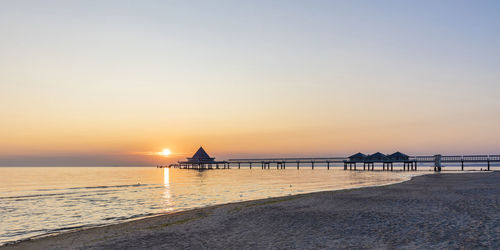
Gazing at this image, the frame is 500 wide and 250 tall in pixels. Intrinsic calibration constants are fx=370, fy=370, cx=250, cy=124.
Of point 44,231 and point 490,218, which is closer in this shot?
point 490,218

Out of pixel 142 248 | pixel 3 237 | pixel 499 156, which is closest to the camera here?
pixel 142 248

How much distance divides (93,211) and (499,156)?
105 metres

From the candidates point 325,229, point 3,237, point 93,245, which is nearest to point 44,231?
point 3,237

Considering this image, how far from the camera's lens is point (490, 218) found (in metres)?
13.6

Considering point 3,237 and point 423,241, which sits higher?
point 423,241

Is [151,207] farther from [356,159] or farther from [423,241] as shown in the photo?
[356,159]

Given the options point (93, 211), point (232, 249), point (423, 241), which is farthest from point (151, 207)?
point (423, 241)

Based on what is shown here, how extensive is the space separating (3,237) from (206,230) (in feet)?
33.0

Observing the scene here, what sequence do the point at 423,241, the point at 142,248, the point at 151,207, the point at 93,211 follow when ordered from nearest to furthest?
the point at 423,241 → the point at 142,248 → the point at 93,211 → the point at 151,207

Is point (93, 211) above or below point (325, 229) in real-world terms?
below

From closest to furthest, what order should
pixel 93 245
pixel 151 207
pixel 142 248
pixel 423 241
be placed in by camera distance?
pixel 423 241, pixel 142 248, pixel 93 245, pixel 151 207

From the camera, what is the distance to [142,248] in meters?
12.2

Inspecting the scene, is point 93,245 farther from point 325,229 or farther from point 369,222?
point 369,222

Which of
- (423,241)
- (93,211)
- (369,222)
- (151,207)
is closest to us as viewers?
(423,241)
